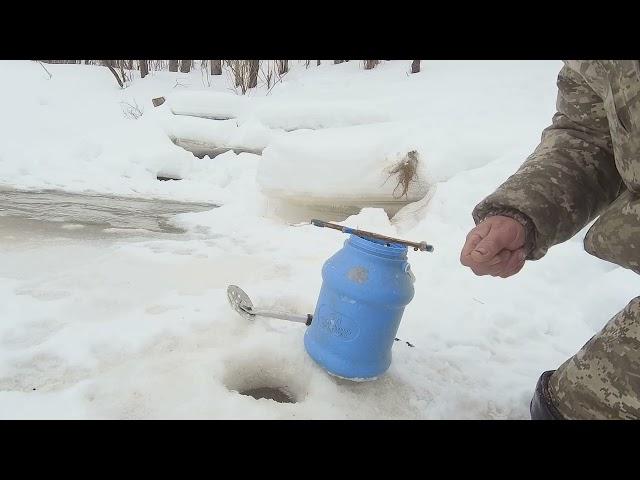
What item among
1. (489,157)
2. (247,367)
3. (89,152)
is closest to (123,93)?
(89,152)

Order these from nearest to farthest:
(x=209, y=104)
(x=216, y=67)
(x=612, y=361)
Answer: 1. (x=612, y=361)
2. (x=209, y=104)
3. (x=216, y=67)

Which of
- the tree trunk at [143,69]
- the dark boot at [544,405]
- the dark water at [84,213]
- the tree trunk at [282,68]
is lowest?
the dark water at [84,213]

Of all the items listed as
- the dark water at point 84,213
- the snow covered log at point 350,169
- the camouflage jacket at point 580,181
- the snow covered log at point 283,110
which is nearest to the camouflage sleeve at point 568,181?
the camouflage jacket at point 580,181

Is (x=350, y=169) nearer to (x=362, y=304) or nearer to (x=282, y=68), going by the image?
(x=362, y=304)

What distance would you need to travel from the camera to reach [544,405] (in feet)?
3.84

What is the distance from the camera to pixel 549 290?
2172 mm

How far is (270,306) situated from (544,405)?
114 centimetres

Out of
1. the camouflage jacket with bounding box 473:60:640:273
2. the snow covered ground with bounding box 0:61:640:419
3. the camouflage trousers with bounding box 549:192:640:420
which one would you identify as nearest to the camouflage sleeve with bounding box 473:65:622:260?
the camouflage jacket with bounding box 473:60:640:273

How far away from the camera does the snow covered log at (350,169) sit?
11.0ft

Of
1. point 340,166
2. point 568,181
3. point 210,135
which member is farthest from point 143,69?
point 568,181

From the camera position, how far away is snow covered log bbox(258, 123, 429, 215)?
3.34 m

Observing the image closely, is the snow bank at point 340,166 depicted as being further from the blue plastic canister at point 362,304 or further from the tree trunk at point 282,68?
the tree trunk at point 282,68

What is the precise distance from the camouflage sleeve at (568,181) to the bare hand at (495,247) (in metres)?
0.05

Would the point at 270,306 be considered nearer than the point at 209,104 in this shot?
Yes
